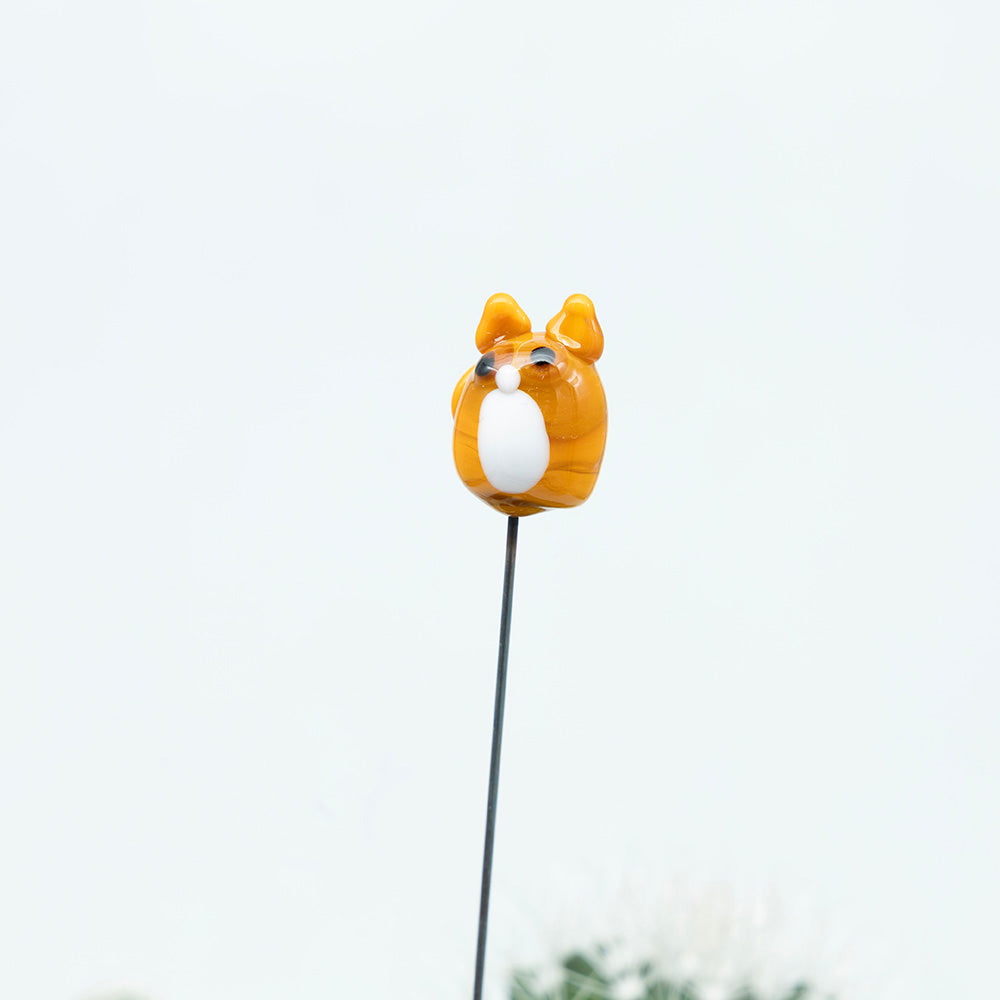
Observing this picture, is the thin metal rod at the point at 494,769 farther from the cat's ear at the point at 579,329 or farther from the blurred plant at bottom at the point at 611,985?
the cat's ear at the point at 579,329

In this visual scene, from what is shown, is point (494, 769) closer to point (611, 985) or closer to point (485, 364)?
point (611, 985)

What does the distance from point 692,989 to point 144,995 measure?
70 cm

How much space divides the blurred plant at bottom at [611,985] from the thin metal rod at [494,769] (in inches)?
3.0

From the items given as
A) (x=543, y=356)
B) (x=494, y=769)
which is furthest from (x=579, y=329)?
(x=494, y=769)

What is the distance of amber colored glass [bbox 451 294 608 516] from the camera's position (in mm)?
1404

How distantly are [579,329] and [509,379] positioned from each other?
115mm

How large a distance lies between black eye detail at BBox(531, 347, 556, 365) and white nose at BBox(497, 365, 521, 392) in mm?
25

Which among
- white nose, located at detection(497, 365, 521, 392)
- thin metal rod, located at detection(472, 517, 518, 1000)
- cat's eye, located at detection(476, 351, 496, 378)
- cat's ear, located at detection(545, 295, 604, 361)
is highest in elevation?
cat's ear, located at detection(545, 295, 604, 361)

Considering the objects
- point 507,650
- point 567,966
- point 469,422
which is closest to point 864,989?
point 567,966

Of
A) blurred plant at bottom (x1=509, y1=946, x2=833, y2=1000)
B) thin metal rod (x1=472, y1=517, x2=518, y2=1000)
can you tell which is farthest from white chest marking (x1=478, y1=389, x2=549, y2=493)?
blurred plant at bottom (x1=509, y1=946, x2=833, y2=1000)

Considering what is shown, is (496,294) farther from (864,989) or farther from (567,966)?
(864,989)

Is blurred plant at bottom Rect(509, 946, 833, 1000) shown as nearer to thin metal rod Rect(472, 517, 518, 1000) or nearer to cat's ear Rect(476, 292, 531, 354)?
thin metal rod Rect(472, 517, 518, 1000)

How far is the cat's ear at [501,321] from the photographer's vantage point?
145cm

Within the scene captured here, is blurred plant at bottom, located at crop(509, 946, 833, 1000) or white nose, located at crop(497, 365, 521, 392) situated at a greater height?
white nose, located at crop(497, 365, 521, 392)
